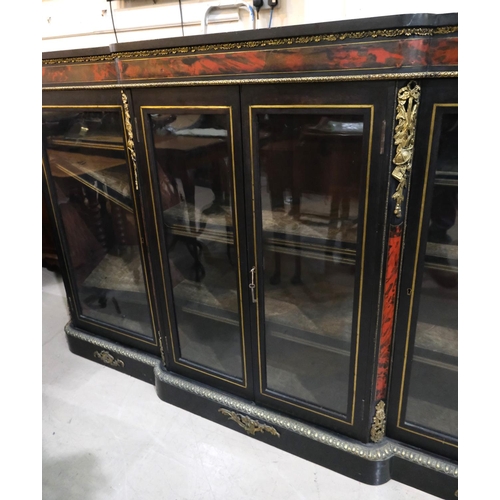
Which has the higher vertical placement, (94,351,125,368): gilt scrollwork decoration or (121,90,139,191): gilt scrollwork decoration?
(121,90,139,191): gilt scrollwork decoration

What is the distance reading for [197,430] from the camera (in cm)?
134

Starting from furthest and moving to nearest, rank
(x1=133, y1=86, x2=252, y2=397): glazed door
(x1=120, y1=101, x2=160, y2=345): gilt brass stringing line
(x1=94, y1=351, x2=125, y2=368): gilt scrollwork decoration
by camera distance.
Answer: (x1=94, y1=351, x2=125, y2=368): gilt scrollwork decoration
(x1=120, y1=101, x2=160, y2=345): gilt brass stringing line
(x1=133, y1=86, x2=252, y2=397): glazed door

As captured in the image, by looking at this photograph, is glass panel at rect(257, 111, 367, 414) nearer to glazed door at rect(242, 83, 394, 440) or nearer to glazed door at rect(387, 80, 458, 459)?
glazed door at rect(242, 83, 394, 440)

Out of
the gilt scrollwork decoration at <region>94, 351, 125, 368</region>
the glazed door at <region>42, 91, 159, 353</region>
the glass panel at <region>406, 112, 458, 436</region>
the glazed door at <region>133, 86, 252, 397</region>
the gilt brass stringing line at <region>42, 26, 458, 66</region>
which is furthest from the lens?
the gilt scrollwork decoration at <region>94, 351, 125, 368</region>

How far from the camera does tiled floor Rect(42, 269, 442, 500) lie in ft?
3.72

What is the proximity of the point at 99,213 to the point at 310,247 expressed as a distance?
0.82 meters

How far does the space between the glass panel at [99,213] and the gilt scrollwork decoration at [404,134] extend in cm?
79

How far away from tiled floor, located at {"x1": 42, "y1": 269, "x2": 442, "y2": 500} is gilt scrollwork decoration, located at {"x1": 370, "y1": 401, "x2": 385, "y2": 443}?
16cm

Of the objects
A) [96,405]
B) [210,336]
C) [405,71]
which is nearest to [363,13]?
[405,71]

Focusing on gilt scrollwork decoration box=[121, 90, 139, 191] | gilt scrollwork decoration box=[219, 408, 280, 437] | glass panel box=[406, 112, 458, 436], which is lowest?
gilt scrollwork decoration box=[219, 408, 280, 437]

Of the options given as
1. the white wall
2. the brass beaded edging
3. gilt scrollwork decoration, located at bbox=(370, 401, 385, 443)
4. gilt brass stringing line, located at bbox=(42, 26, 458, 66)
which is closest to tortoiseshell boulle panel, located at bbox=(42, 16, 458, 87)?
gilt brass stringing line, located at bbox=(42, 26, 458, 66)

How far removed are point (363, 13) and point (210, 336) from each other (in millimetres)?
1063
